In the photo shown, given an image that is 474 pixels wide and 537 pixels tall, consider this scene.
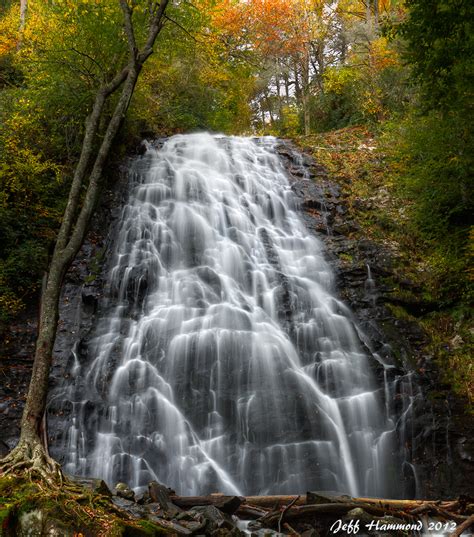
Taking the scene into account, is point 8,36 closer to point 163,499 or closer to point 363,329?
point 363,329

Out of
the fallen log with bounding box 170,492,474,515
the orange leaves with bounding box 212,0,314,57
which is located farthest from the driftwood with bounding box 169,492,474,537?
the orange leaves with bounding box 212,0,314,57

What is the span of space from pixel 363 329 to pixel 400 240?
3.46m

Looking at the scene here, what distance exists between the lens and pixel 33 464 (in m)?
4.54

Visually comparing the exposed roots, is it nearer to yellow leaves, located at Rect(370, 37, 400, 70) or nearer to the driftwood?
the driftwood

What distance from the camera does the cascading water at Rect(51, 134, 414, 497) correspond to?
7.25 metres

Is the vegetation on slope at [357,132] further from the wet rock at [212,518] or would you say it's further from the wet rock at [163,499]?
the wet rock at [212,518]

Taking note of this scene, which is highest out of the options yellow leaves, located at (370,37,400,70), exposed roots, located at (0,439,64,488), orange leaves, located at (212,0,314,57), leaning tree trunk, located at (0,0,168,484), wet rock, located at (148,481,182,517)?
orange leaves, located at (212,0,314,57)

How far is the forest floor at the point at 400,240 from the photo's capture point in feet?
30.2

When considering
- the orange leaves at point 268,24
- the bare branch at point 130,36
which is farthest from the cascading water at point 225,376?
the orange leaves at point 268,24

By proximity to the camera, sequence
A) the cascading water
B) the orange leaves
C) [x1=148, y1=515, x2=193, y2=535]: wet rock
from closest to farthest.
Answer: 1. [x1=148, y1=515, x2=193, y2=535]: wet rock
2. the cascading water
3. the orange leaves

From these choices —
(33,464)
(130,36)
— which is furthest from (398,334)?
(130,36)

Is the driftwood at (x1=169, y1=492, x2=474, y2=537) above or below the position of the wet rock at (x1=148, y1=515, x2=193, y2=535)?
below

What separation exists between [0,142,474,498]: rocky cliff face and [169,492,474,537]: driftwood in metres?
1.83

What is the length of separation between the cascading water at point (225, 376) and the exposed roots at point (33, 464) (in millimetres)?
2471
